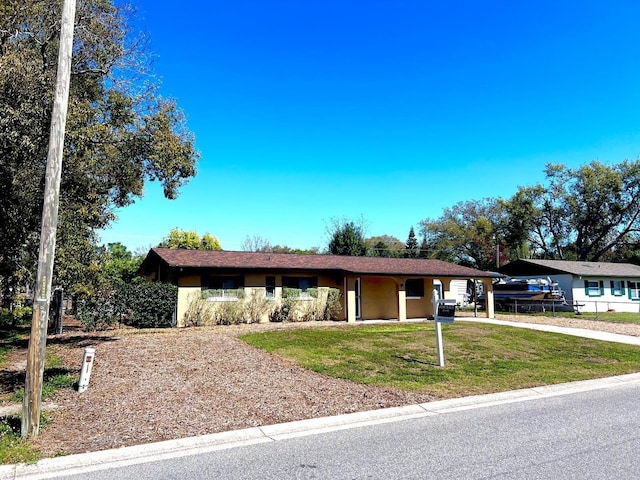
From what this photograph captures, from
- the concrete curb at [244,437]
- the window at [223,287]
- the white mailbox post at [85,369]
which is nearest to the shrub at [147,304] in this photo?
the window at [223,287]

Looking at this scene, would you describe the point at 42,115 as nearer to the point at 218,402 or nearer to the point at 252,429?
the point at 218,402

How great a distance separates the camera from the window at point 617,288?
1353 inches

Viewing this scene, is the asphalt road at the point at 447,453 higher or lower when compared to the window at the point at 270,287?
lower

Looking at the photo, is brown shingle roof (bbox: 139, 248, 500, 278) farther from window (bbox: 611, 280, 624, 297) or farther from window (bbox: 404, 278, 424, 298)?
window (bbox: 611, 280, 624, 297)

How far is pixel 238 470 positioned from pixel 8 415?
413 cm

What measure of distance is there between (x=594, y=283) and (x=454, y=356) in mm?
26966

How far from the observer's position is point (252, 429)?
628cm

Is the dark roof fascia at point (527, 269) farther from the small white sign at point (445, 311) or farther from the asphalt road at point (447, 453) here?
the asphalt road at point (447, 453)

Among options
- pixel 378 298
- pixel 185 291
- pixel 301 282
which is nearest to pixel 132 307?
pixel 185 291

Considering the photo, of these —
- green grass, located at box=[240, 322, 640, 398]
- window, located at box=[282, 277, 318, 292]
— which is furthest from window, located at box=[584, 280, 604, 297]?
window, located at box=[282, 277, 318, 292]

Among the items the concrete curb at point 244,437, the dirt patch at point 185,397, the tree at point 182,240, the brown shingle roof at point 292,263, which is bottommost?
the concrete curb at point 244,437

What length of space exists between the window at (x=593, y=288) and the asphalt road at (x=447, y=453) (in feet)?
98.0

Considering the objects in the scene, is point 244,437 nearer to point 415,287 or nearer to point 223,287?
point 223,287

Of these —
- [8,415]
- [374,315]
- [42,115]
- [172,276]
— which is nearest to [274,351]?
[8,415]
